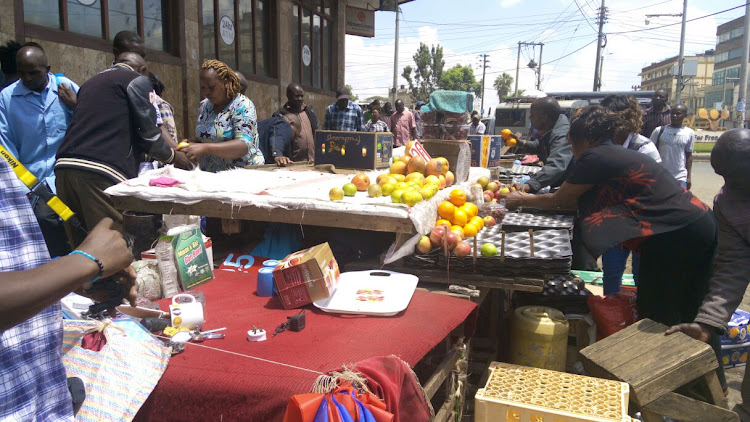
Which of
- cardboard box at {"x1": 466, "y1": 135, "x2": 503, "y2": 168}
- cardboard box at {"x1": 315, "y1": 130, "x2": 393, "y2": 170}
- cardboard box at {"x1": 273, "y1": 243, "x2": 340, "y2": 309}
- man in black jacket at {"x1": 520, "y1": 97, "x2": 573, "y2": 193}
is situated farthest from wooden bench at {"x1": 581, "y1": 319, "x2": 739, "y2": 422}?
cardboard box at {"x1": 466, "y1": 135, "x2": 503, "y2": 168}

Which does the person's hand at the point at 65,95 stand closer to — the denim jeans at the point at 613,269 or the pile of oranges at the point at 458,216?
the pile of oranges at the point at 458,216

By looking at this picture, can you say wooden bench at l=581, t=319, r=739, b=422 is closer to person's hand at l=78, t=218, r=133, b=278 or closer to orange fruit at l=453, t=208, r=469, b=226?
orange fruit at l=453, t=208, r=469, b=226

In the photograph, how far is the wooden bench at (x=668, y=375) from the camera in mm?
2627

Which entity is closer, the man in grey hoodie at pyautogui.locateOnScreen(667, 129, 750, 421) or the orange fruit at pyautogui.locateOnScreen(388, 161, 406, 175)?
the man in grey hoodie at pyautogui.locateOnScreen(667, 129, 750, 421)

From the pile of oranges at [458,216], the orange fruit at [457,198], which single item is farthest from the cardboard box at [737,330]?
the orange fruit at [457,198]

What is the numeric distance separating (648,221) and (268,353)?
244 cm

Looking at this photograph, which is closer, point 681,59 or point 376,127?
point 376,127

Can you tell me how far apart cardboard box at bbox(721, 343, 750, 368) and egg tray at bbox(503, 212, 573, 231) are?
147 cm

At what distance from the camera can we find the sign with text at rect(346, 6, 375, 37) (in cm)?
1415

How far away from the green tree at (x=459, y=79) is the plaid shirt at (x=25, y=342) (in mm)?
61233

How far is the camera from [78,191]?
3146mm

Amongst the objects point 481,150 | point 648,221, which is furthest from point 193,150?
point 481,150

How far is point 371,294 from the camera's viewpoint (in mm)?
2559

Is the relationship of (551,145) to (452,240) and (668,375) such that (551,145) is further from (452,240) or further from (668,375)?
(668,375)
